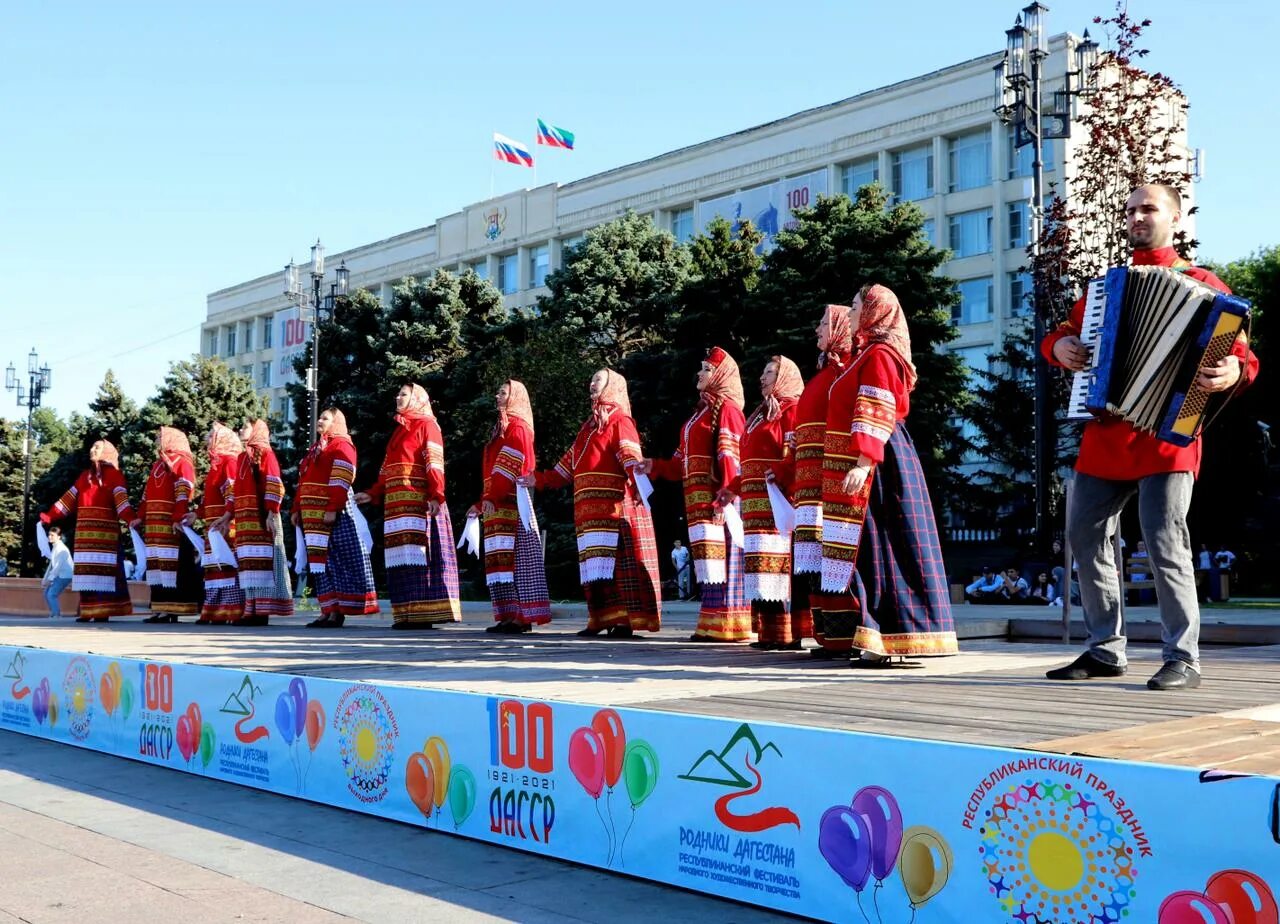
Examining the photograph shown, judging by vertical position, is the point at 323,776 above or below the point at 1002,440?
below

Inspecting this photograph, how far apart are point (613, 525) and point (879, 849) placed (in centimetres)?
608

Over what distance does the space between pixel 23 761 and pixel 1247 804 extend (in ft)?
20.3

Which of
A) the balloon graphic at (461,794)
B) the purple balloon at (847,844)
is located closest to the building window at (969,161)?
the balloon graphic at (461,794)

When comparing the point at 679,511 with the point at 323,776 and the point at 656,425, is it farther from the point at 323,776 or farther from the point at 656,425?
the point at 323,776

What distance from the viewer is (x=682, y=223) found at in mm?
48031

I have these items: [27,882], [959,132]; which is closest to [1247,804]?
[27,882]

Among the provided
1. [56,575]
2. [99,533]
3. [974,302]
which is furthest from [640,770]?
[974,302]

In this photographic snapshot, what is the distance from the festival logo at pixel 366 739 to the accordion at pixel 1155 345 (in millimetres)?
2915

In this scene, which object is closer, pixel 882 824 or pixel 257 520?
pixel 882 824

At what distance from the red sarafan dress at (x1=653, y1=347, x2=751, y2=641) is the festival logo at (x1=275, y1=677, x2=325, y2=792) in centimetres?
376

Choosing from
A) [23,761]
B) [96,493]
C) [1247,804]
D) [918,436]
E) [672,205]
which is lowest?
[23,761]

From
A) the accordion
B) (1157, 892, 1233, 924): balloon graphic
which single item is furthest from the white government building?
(1157, 892, 1233, 924): balloon graphic

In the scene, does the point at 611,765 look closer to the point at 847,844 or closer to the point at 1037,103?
the point at 847,844

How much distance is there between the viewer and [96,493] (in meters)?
13.7
